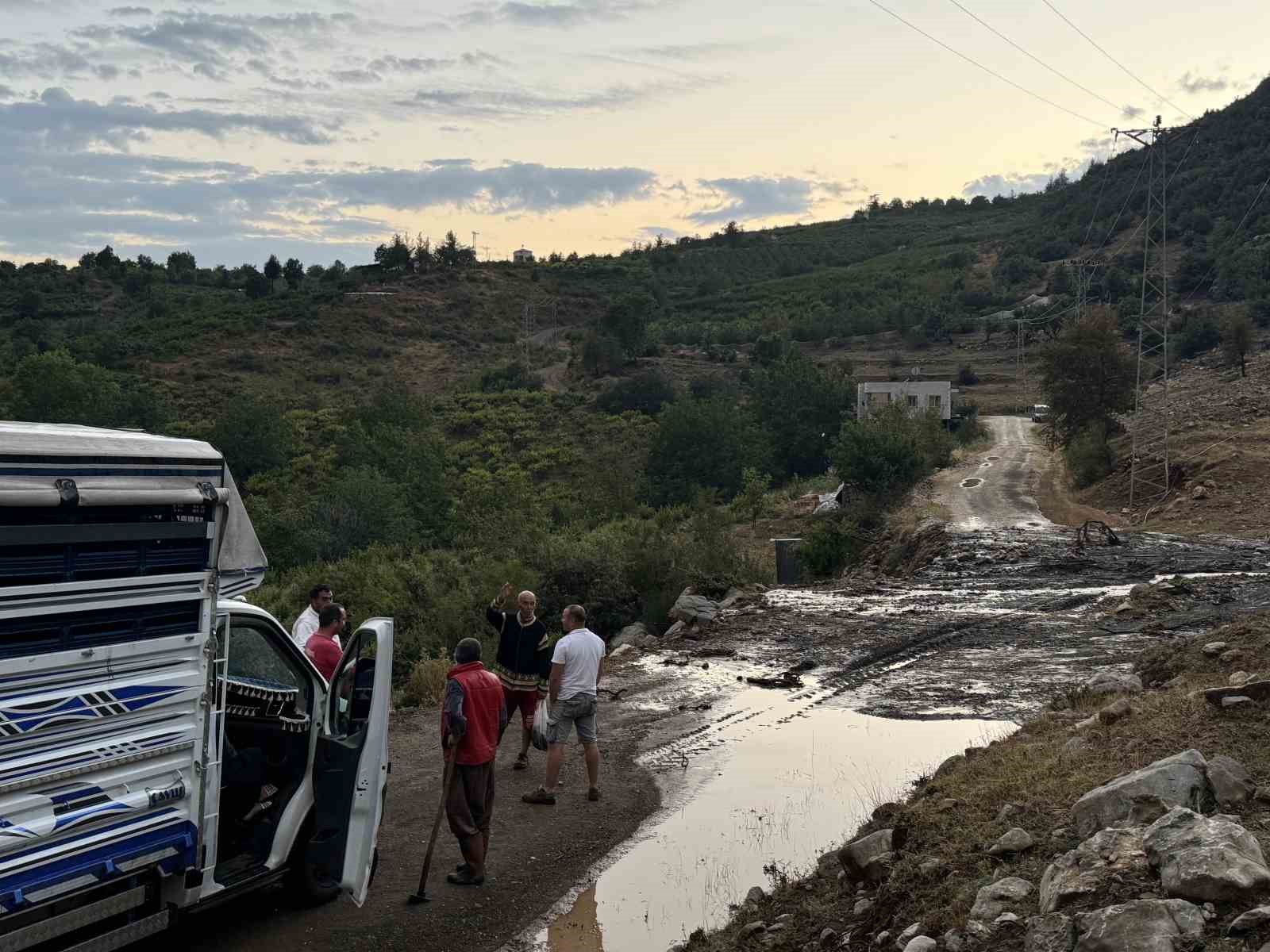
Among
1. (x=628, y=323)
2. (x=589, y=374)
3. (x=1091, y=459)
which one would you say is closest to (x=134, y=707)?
(x=1091, y=459)

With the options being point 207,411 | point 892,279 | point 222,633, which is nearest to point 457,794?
point 222,633

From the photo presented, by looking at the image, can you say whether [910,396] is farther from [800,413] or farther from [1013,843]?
[1013,843]

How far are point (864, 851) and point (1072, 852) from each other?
5.63 feet

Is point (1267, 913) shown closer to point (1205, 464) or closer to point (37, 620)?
point (37, 620)

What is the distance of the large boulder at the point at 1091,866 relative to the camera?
5.67m

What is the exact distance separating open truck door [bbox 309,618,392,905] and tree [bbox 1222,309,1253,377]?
60851 mm

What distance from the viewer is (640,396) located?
7644cm

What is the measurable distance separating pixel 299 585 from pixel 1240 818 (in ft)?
81.1

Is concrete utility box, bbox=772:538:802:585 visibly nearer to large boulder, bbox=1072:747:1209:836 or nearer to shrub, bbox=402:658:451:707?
shrub, bbox=402:658:451:707

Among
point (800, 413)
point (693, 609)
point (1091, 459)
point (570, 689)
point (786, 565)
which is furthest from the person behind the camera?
point (800, 413)

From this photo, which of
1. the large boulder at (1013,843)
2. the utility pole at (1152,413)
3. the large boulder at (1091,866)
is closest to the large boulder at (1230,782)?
the large boulder at (1091,866)

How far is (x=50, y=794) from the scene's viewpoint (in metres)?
5.15

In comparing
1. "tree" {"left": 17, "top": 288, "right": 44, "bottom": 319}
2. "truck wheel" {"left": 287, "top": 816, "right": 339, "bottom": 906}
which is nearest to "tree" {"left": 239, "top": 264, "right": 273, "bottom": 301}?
"tree" {"left": 17, "top": 288, "right": 44, "bottom": 319}

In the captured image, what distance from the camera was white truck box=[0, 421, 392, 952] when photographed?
5.05 m
